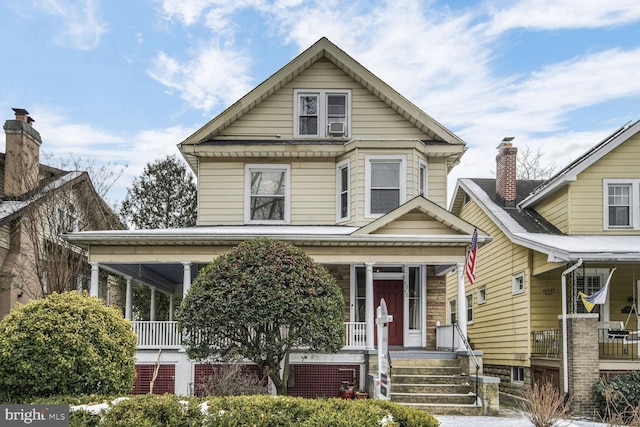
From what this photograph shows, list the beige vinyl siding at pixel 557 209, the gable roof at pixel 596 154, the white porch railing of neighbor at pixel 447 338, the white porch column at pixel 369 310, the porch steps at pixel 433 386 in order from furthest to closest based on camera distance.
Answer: the beige vinyl siding at pixel 557 209 → the gable roof at pixel 596 154 → the white porch railing of neighbor at pixel 447 338 → the white porch column at pixel 369 310 → the porch steps at pixel 433 386

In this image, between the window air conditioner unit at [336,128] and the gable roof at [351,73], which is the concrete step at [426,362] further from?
the window air conditioner unit at [336,128]

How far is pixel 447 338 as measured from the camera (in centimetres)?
1697

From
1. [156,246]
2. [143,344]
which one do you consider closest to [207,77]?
[156,246]

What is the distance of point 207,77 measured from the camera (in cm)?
2275

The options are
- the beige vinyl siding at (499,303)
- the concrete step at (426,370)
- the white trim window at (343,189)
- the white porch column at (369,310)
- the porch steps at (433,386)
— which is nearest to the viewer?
the porch steps at (433,386)

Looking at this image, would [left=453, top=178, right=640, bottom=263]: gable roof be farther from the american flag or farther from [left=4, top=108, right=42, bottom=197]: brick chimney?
[left=4, top=108, right=42, bottom=197]: brick chimney

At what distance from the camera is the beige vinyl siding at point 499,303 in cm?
1792

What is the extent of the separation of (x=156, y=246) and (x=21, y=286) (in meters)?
8.17

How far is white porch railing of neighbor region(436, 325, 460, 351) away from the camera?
16.3m

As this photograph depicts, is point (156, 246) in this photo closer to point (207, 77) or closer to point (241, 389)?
point (241, 389)

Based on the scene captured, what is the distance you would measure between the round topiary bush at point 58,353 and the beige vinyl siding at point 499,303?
1102 centimetres

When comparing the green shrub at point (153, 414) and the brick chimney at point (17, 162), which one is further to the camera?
the brick chimney at point (17, 162)

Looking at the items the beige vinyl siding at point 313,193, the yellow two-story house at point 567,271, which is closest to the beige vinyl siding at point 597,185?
the yellow two-story house at point 567,271

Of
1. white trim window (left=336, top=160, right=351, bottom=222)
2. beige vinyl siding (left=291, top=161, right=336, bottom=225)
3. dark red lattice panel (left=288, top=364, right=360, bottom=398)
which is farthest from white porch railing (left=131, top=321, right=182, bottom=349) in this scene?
white trim window (left=336, top=160, right=351, bottom=222)
